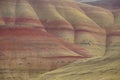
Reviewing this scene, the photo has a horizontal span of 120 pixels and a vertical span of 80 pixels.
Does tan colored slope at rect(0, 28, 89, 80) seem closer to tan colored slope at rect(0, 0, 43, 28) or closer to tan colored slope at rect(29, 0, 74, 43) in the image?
tan colored slope at rect(0, 0, 43, 28)

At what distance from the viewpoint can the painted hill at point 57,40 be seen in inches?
3150

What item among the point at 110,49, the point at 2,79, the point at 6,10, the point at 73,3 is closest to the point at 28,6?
the point at 6,10

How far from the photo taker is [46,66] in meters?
93.1

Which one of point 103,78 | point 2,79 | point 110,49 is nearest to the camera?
point 103,78

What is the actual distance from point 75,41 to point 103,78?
5143 centimetres

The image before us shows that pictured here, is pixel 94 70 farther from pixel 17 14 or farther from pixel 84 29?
pixel 17 14

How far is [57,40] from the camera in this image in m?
105

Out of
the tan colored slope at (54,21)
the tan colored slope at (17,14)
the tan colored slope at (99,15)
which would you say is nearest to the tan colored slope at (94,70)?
the tan colored slope at (54,21)

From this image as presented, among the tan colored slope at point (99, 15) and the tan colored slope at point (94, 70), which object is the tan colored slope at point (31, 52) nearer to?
the tan colored slope at point (94, 70)

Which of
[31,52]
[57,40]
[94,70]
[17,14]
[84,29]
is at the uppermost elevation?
[94,70]

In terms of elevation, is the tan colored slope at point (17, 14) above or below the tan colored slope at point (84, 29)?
above

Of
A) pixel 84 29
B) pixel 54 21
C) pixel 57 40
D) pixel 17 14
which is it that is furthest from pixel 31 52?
pixel 84 29

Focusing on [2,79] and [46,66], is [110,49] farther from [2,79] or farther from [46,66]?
[2,79]

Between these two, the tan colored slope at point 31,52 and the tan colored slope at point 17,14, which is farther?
the tan colored slope at point 17,14
